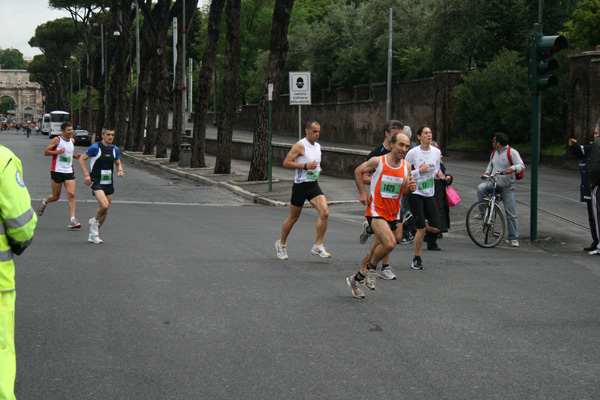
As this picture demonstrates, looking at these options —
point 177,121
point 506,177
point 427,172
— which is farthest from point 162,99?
point 427,172

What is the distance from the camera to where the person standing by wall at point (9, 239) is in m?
3.90

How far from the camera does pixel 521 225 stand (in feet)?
50.8

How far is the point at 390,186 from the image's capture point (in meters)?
8.49

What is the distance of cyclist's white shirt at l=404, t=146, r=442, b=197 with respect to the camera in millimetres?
10672

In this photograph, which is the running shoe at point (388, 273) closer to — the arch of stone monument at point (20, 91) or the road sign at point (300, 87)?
the road sign at point (300, 87)

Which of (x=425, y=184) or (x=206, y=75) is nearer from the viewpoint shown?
(x=425, y=184)

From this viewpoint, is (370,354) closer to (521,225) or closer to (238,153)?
(521,225)

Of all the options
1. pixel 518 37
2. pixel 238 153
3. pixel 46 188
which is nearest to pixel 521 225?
pixel 46 188

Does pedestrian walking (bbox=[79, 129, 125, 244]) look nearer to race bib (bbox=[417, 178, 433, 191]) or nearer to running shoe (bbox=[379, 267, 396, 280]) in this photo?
race bib (bbox=[417, 178, 433, 191])

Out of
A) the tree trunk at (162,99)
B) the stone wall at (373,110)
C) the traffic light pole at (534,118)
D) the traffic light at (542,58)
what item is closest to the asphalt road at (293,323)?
the traffic light pole at (534,118)

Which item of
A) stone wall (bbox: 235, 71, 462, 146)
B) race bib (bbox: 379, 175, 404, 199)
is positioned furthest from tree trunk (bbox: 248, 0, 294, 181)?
race bib (bbox: 379, 175, 404, 199)

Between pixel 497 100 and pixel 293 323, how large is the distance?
26610 mm

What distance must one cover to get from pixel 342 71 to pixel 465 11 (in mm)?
19690

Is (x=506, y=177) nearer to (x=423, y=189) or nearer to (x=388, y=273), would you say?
(x=423, y=189)
